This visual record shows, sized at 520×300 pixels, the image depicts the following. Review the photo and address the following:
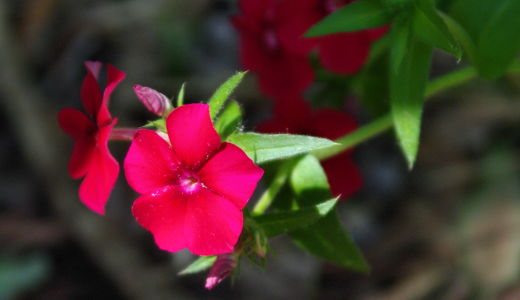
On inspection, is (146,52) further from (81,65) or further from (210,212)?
(210,212)

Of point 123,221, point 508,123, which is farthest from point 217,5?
point 508,123

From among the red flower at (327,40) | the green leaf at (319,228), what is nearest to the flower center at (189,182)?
the green leaf at (319,228)

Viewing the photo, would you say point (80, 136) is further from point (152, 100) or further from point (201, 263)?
point (201, 263)

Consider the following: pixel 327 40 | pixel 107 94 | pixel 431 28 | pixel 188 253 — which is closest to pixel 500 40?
pixel 431 28

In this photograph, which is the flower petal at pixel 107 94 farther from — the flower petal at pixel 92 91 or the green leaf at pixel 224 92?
the green leaf at pixel 224 92

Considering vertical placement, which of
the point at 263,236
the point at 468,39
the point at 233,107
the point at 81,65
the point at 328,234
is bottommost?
the point at 81,65

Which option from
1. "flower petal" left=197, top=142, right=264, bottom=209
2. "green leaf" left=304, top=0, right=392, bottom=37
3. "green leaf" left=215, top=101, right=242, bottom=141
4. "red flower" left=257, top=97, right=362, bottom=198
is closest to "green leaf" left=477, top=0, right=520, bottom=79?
"green leaf" left=304, top=0, right=392, bottom=37

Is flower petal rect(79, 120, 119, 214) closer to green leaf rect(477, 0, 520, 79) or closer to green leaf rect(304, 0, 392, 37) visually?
green leaf rect(304, 0, 392, 37)
